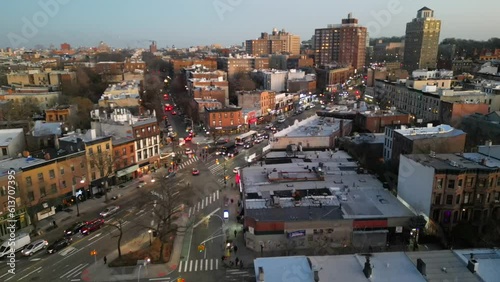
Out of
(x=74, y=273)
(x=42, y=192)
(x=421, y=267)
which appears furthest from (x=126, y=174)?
(x=421, y=267)

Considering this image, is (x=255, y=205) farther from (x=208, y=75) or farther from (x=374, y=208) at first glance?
(x=208, y=75)

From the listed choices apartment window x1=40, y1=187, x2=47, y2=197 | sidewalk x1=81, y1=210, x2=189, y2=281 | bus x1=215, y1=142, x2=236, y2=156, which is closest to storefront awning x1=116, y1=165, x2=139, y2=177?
apartment window x1=40, y1=187, x2=47, y2=197

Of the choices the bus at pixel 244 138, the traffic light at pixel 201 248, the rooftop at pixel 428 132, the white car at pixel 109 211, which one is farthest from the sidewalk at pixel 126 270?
the bus at pixel 244 138

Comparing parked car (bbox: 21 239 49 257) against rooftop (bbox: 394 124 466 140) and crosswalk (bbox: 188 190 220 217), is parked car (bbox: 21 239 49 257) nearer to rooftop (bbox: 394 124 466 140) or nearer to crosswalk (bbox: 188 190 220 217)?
crosswalk (bbox: 188 190 220 217)

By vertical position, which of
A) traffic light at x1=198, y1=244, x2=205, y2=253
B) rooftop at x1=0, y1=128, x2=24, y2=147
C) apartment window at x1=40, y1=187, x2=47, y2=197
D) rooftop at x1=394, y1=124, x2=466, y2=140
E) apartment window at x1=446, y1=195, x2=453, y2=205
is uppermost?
rooftop at x1=394, y1=124, x2=466, y2=140

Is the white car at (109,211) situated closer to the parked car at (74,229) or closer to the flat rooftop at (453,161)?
the parked car at (74,229)

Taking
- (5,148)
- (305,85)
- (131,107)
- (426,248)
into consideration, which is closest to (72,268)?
(5,148)

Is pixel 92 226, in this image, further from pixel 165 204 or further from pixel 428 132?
pixel 428 132
